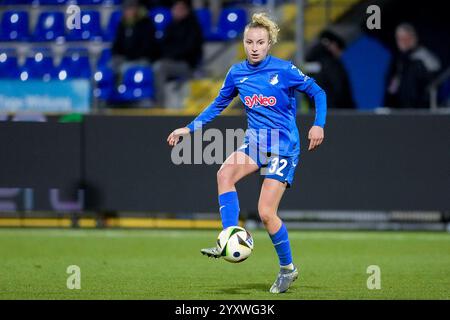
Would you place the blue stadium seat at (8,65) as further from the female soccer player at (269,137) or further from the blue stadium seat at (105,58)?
the female soccer player at (269,137)

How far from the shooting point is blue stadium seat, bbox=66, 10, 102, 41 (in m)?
20.9

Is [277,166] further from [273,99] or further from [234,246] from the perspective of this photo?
[234,246]

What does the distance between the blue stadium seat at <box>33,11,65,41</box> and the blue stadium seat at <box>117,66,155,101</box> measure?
92.8 inches

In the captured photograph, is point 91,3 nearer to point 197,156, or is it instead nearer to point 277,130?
point 197,156

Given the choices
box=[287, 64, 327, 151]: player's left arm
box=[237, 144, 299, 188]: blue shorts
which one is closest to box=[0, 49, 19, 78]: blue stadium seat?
box=[237, 144, 299, 188]: blue shorts

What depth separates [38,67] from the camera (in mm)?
20375

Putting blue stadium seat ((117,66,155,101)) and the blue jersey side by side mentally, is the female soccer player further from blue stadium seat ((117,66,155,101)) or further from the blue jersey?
blue stadium seat ((117,66,155,101))

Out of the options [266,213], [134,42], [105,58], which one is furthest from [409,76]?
[266,213]

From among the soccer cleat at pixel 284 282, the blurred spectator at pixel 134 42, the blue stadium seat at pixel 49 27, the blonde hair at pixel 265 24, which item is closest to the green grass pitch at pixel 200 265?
the soccer cleat at pixel 284 282

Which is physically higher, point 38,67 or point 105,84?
point 38,67

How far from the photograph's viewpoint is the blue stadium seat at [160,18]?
2081 centimetres

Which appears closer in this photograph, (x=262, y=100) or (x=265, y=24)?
(x=265, y=24)

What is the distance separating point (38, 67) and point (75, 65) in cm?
86

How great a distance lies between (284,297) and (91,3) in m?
13.1
